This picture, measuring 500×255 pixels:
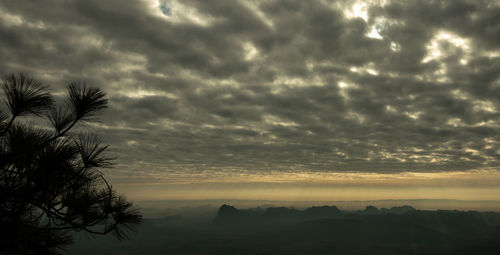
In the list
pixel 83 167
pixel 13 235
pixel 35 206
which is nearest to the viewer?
pixel 13 235

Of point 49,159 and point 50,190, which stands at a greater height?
point 49,159

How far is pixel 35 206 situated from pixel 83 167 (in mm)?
1425

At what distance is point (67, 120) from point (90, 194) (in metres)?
2.11

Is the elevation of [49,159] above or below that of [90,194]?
above

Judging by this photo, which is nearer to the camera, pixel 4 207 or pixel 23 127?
pixel 4 207

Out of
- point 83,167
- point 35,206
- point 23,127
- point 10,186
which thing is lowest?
point 35,206

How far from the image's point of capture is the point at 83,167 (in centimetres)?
716

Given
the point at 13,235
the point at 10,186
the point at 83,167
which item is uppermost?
the point at 83,167

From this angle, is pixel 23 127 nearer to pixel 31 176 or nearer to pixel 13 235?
pixel 31 176

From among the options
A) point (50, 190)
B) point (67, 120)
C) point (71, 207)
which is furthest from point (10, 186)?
point (67, 120)

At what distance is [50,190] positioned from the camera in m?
6.02

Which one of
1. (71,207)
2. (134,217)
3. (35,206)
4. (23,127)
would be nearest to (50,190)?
(35,206)

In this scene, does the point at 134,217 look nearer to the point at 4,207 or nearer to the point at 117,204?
the point at 117,204

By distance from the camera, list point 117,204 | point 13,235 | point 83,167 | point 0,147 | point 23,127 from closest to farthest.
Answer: point 13,235 < point 0,147 < point 23,127 < point 83,167 < point 117,204
